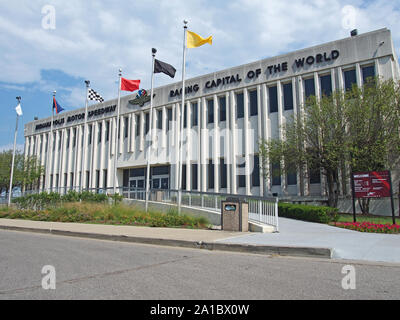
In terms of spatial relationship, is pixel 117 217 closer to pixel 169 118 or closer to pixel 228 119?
pixel 228 119

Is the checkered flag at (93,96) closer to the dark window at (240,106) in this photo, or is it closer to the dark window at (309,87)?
the dark window at (240,106)

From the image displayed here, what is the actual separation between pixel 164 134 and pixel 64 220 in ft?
51.1

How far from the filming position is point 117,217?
681 inches

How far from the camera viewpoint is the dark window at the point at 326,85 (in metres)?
24.4

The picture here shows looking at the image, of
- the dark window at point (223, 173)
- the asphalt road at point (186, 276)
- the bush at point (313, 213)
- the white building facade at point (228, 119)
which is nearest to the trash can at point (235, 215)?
the asphalt road at point (186, 276)

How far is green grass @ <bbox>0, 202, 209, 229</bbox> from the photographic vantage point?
14.6m

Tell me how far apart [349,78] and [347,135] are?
562cm

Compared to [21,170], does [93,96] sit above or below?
above

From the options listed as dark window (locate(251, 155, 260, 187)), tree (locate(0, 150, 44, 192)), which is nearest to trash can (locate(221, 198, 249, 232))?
dark window (locate(251, 155, 260, 187))

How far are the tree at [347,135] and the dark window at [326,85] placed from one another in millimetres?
2757

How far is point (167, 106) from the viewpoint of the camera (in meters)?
32.9

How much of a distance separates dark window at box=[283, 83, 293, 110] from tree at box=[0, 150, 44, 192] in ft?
108

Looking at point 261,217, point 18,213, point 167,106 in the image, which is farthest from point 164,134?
point 261,217

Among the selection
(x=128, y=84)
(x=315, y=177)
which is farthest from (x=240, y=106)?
(x=128, y=84)
